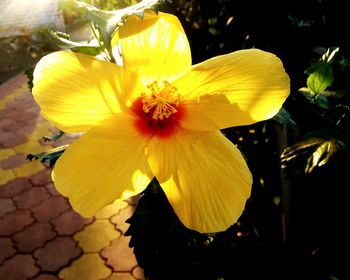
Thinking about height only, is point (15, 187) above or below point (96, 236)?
below

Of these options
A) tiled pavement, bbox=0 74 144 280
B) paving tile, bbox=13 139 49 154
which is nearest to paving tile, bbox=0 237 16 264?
tiled pavement, bbox=0 74 144 280

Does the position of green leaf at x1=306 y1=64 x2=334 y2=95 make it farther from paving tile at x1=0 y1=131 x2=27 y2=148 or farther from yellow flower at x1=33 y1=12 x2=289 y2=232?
paving tile at x1=0 y1=131 x2=27 y2=148

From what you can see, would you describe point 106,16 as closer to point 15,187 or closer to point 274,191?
point 274,191

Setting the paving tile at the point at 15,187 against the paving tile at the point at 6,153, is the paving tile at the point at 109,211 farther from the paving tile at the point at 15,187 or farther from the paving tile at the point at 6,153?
the paving tile at the point at 6,153

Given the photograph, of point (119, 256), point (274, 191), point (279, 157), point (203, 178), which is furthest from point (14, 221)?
point (203, 178)

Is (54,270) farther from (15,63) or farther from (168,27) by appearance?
(15,63)

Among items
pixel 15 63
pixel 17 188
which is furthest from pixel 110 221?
pixel 15 63

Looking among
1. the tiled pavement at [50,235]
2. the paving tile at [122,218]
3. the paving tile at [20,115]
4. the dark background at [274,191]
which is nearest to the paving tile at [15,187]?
the tiled pavement at [50,235]
